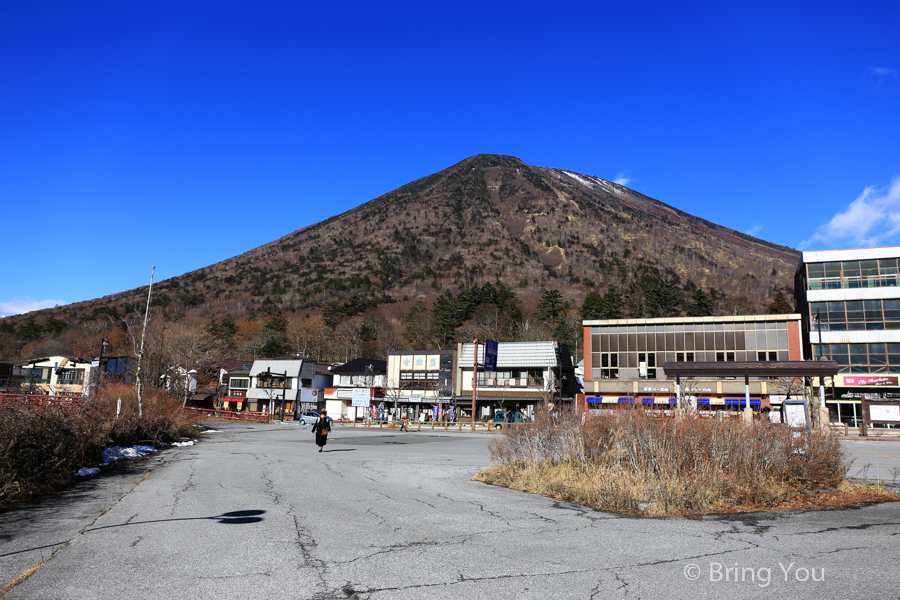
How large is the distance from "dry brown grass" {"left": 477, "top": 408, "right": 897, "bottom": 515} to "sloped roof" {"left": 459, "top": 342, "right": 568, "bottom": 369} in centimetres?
4666

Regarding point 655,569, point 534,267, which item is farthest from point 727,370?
point 534,267

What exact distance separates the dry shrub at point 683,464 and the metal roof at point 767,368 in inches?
248

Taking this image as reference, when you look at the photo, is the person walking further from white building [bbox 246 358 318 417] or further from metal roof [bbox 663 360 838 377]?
white building [bbox 246 358 318 417]

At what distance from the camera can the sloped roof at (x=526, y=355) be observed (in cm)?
5788

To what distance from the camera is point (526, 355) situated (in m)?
59.1

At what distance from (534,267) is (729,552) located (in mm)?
176752

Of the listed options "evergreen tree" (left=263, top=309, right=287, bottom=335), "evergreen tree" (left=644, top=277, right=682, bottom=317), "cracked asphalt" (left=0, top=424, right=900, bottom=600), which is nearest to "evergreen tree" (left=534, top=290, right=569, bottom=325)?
"evergreen tree" (left=644, top=277, right=682, bottom=317)

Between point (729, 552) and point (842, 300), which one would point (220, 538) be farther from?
point (842, 300)

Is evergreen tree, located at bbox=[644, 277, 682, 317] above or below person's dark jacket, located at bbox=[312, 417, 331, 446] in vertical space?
above

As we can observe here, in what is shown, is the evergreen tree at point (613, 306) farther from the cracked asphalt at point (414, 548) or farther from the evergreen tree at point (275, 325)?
the cracked asphalt at point (414, 548)

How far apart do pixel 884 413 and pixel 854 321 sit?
22.3 m

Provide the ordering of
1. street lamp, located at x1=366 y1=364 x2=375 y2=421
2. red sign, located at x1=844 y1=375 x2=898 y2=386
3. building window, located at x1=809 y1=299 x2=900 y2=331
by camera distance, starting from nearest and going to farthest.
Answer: red sign, located at x1=844 y1=375 x2=898 y2=386
building window, located at x1=809 y1=299 x2=900 y2=331
street lamp, located at x1=366 y1=364 x2=375 y2=421

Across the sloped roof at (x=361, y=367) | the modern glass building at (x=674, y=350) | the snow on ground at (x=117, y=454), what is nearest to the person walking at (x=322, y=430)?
the snow on ground at (x=117, y=454)

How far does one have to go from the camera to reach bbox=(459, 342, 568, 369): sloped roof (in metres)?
57.9
